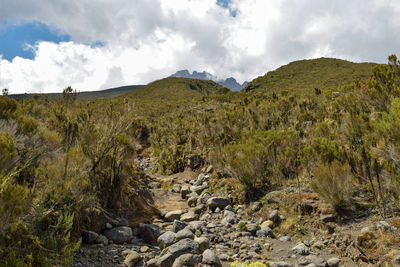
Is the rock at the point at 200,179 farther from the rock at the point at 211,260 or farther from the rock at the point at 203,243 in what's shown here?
the rock at the point at 211,260

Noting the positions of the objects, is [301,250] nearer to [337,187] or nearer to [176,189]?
[337,187]

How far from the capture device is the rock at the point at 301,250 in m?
4.84

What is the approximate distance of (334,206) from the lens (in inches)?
217

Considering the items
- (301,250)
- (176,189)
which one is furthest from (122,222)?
(176,189)

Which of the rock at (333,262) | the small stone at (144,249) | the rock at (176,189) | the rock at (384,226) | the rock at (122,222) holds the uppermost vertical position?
the rock at (176,189)

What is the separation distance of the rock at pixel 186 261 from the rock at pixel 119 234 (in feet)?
4.84

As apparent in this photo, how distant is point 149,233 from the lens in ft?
19.2

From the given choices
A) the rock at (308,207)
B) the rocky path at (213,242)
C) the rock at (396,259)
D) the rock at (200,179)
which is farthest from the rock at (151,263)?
the rock at (200,179)

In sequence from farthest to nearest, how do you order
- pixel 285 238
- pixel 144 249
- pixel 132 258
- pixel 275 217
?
1. pixel 275 217
2. pixel 285 238
3. pixel 144 249
4. pixel 132 258

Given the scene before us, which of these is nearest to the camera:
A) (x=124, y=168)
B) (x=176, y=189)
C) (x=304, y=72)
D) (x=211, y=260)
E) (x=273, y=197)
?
(x=211, y=260)

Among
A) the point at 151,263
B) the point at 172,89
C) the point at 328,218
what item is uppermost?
the point at 172,89

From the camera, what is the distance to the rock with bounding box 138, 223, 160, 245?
576cm

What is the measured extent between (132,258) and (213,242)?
5.84 feet

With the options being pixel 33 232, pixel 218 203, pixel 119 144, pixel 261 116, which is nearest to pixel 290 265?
pixel 218 203
